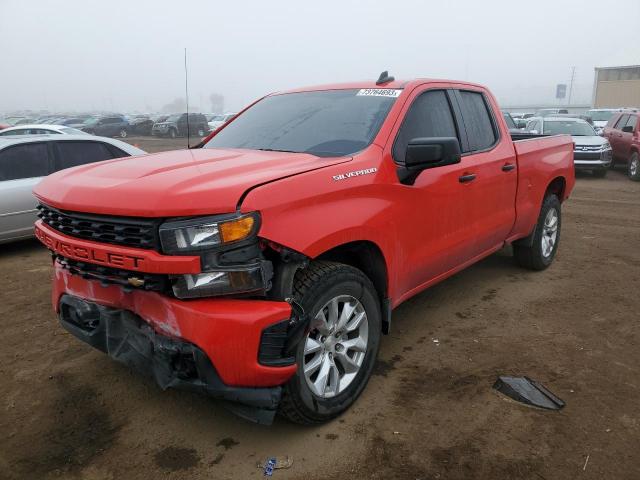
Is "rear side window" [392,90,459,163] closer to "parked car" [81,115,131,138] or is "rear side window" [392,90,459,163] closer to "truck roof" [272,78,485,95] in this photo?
"truck roof" [272,78,485,95]

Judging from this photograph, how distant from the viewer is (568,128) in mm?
14789

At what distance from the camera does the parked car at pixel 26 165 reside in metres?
Result: 6.10

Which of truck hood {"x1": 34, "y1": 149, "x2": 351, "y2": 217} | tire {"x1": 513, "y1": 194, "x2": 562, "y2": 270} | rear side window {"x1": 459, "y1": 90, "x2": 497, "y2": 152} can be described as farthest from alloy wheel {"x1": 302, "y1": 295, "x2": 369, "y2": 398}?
tire {"x1": 513, "y1": 194, "x2": 562, "y2": 270}

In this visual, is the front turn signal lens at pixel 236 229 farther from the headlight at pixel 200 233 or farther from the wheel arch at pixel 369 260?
the wheel arch at pixel 369 260

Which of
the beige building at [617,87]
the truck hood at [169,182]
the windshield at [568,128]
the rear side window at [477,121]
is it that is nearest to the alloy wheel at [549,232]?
the rear side window at [477,121]

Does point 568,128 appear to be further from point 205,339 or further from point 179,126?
point 179,126

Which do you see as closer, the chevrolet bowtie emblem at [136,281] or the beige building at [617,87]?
the chevrolet bowtie emblem at [136,281]

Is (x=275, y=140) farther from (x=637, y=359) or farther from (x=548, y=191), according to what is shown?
(x=548, y=191)

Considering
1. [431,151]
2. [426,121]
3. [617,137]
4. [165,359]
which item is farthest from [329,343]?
[617,137]

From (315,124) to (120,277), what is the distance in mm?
1739

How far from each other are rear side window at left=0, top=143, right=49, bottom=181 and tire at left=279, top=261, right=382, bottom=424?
5143 mm

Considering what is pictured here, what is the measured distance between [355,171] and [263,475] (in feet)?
5.36

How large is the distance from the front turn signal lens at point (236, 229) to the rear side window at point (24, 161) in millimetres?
5160

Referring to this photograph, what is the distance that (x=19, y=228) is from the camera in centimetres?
620
